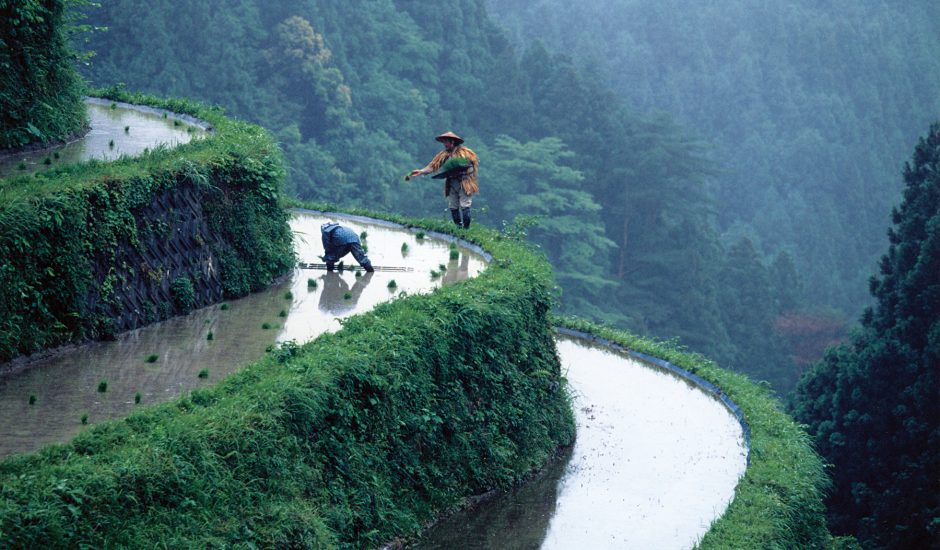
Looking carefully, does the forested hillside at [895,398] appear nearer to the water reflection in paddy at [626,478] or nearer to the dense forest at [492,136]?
the water reflection in paddy at [626,478]

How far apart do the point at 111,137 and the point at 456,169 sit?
452cm

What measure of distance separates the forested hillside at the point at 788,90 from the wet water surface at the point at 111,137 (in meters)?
47.3

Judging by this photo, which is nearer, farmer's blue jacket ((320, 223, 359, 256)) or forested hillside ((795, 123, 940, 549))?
farmer's blue jacket ((320, 223, 359, 256))

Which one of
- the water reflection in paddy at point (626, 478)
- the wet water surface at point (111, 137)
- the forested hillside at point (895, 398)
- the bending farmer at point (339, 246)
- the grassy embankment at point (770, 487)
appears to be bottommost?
the forested hillside at point (895, 398)

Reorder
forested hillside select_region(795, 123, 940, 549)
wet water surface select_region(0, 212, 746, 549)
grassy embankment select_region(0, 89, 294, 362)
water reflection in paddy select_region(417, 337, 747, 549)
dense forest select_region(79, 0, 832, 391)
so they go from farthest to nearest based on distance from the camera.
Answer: dense forest select_region(79, 0, 832, 391), forested hillside select_region(795, 123, 940, 549), water reflection in paddy select_region(417, 337, 747, 549), grassy embankment select_region(0, 89, 294, 362), wet water surface select_region(0, 212, 746, 549)

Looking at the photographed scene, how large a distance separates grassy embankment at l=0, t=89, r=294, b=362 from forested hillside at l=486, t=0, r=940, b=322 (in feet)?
167

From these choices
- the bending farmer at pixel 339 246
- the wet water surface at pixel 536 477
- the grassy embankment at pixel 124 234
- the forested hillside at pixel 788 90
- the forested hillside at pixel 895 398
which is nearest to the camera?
the wet water surface at pixel 536 477

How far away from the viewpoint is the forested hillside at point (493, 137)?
145 ft

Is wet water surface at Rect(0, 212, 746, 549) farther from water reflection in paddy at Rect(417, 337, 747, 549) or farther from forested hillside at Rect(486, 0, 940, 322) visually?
forested hillside at Rect(486, 0, 940, 322)

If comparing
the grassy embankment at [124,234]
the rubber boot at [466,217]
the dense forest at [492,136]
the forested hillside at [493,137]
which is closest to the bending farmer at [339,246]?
the grassy embankment at [124,234]

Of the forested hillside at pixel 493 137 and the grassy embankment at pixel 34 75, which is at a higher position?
the grassy embankment at pixel 34 75

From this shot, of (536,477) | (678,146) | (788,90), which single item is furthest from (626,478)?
(788,90)

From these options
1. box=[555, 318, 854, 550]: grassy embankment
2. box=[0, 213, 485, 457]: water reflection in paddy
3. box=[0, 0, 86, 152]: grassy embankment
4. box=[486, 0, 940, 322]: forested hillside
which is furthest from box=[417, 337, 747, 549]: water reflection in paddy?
box=[486, 0, 940, 322]: forested hillside

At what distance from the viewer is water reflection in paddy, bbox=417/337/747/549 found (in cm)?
1223
